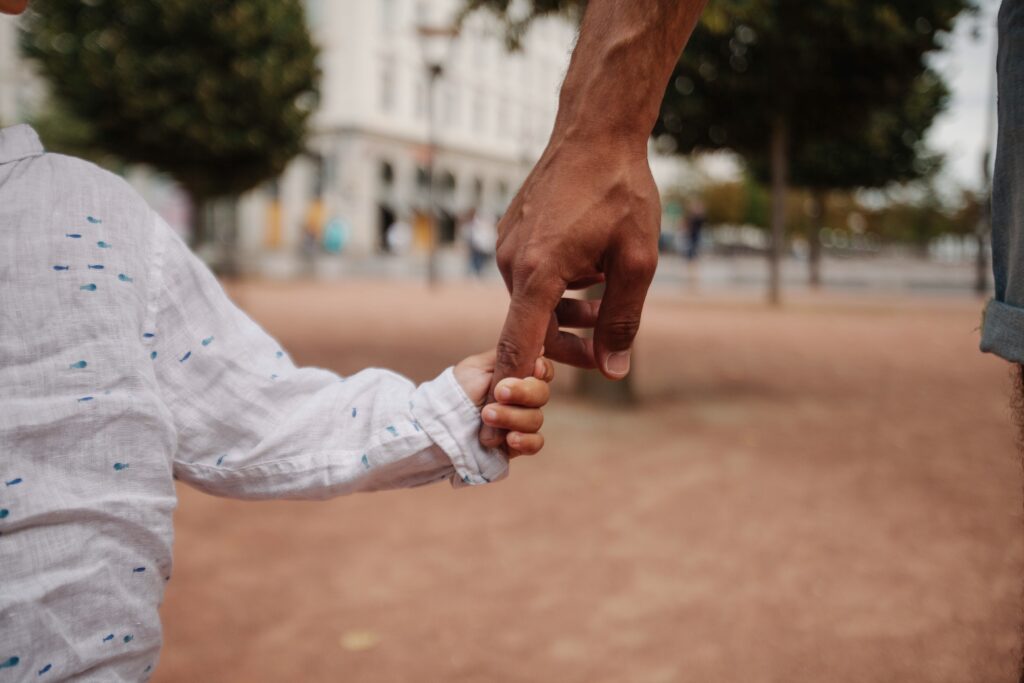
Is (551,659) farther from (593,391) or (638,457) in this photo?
(593,391)

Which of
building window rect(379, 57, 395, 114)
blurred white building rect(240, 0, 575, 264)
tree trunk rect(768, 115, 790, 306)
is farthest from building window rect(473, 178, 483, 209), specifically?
tree trunk rect(768, 115, 790, 306)

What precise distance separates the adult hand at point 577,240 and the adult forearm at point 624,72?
3cm

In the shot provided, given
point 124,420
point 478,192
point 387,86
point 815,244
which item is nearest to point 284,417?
point 124,420

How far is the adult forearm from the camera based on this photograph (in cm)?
135

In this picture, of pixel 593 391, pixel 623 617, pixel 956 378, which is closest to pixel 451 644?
pixel 623 617

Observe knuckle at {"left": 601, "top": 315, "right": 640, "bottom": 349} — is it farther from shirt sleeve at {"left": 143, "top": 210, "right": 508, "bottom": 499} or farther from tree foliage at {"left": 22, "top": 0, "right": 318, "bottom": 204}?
tree foliage at {"left": 22, "top": 0, "right": 318, "bottom": 204}

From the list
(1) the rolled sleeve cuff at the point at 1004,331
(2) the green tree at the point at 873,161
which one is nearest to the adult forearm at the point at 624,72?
(1) the rolled sleeve cuff at the point at 1004,331

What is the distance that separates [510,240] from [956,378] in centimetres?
816

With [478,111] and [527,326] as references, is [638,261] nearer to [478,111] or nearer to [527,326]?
[527,326]

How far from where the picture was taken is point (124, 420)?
1.22 metres

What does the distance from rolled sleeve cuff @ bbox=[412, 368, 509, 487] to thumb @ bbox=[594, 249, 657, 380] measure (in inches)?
8.8

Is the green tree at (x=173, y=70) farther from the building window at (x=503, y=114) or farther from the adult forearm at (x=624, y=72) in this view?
the building window at (x=503, y=114)

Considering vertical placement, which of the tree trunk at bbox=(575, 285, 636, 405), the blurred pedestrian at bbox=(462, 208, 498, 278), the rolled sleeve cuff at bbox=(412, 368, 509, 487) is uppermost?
the blurred pedestrian at bbox=(462, 208, 498, 278)

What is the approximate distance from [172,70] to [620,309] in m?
20.1
